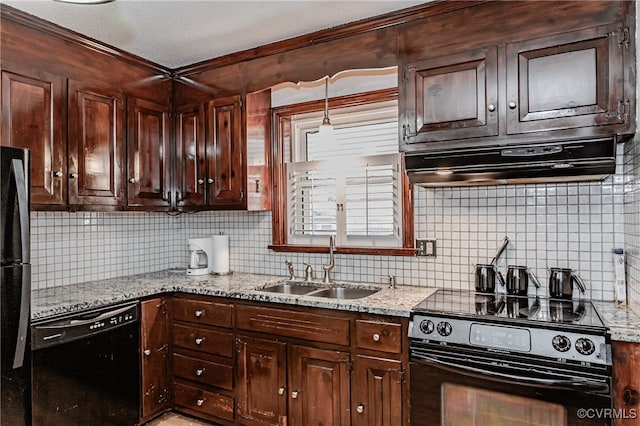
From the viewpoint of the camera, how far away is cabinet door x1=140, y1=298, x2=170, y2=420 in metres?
2.78

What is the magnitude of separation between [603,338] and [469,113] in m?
1.21

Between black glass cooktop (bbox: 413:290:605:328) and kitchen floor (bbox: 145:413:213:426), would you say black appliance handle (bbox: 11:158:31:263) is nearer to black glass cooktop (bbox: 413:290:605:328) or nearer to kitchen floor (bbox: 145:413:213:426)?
kitchen floor (bbox: 145:413:213:426)

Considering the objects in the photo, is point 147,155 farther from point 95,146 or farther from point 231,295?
point 231,295

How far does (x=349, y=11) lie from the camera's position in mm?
2379

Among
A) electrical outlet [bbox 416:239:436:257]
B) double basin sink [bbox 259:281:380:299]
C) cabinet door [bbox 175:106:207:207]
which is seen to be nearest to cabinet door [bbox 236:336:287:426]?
double basin sink [bbox 259:281:380:299]

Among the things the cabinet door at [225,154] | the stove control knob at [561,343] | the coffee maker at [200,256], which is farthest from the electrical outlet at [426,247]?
the coffee maker at [200,256]

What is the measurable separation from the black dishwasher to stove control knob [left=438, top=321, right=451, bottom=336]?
6.27ft

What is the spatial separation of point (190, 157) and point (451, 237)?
79.8 inches

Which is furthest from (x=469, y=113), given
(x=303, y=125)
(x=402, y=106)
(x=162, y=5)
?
(x=162, y=5)

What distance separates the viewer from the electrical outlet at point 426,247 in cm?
→ 273

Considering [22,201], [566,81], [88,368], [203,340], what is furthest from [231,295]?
[566,81]

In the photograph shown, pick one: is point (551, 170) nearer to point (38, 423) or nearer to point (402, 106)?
point (402, 106)

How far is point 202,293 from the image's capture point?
280cm

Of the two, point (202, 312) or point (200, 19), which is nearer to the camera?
point (200, 19)
